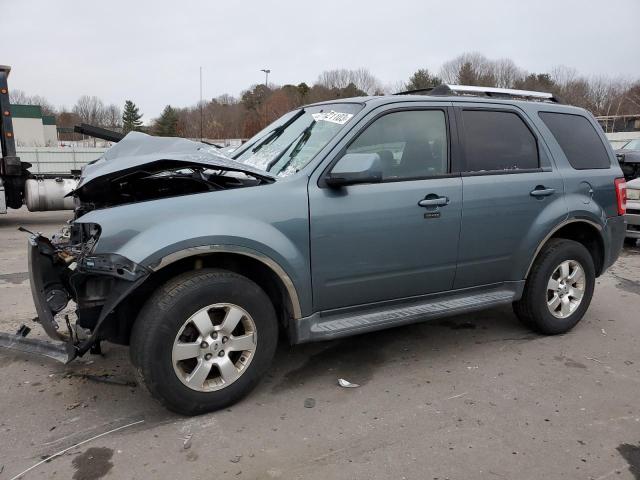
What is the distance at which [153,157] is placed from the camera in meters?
3.10

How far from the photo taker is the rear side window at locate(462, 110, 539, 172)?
3879 mm

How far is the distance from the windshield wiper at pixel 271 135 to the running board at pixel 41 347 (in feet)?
6.42

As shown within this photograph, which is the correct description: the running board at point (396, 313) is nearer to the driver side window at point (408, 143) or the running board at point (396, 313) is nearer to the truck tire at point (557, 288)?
the truck tire at point (557, 288)

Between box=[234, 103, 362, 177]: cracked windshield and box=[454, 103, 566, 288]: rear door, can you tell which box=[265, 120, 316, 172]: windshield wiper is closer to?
box=[234, 103, 362, 177]: cracked windshield

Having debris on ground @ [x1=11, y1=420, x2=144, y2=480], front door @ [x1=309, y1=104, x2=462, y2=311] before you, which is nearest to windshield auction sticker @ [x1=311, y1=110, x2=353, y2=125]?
front door @ [x1=309, y1=104, x2=462, y2=311]

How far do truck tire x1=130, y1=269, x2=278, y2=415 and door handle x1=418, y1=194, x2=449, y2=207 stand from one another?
1.28 m

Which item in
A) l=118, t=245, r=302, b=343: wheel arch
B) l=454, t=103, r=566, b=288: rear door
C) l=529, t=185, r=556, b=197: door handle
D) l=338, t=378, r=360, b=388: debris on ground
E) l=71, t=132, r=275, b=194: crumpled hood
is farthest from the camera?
l=529, t=185, r=556, b=197: door handle

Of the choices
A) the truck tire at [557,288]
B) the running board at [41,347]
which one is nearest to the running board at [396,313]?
the truck tire at [557,288]

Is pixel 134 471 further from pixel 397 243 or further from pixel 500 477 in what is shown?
pixel 397 243

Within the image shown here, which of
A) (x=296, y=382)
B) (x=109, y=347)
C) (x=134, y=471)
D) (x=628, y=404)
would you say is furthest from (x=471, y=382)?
(x=109, y=347)

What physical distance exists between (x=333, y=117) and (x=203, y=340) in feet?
5.97

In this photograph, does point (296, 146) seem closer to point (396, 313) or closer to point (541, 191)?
point (396, 313)

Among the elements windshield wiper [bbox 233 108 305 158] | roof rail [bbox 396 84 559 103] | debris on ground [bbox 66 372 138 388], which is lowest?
debris on ground [bbox 66 372 138 388]

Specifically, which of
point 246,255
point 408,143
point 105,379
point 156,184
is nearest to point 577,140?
point 408,143
